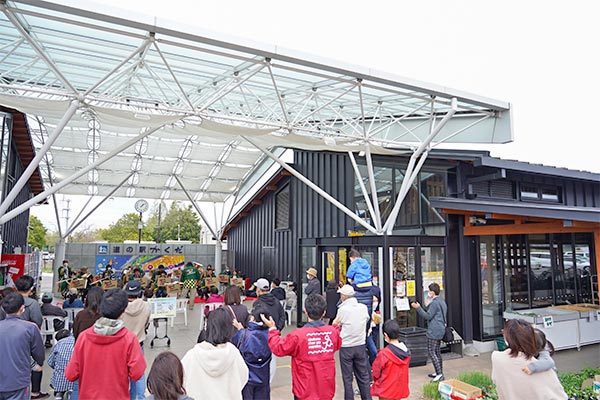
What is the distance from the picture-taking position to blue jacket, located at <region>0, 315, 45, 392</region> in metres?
3.36

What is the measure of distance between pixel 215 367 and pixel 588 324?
8.89 meters

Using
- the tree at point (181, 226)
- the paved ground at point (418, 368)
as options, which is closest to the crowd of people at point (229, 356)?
the paved ground at point (418, 368)

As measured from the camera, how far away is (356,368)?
4793mm

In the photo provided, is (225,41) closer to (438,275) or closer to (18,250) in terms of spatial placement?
(438,275)

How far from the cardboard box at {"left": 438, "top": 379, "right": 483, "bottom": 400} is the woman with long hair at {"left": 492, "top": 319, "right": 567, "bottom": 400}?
6.59 ft

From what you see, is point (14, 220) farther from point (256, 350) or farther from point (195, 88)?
point (256, 350)

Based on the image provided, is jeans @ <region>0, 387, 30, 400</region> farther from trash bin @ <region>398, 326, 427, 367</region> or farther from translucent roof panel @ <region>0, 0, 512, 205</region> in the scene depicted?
trash bin @ <region>398, 326, 427, 367</region>

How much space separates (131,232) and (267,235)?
38.3m

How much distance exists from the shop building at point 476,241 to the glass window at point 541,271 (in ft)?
0.08

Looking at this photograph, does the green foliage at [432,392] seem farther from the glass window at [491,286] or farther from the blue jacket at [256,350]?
the glass window at [491,286]

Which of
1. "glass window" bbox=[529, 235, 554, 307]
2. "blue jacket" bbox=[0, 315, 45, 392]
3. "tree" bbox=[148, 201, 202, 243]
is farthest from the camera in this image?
"tree" bbox=[148, 201, 202, 243]

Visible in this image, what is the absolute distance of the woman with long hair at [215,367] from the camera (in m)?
2.69

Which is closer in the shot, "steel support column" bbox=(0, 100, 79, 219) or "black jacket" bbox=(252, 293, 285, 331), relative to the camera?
"black jacket" bbox=(252, 293, 285, 331)

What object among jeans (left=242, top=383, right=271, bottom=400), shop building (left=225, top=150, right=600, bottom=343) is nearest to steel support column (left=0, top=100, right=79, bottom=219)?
jeans (left=242, top=383, right=271, bottom=400)
